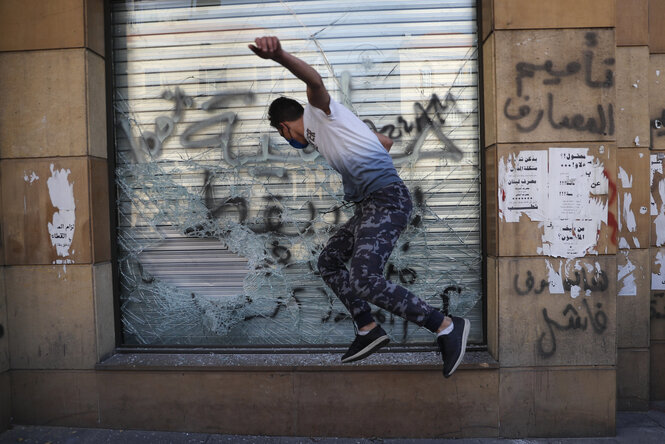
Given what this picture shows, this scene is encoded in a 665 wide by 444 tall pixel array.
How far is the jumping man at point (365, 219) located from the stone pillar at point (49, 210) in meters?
1.86

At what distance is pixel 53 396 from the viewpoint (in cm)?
383

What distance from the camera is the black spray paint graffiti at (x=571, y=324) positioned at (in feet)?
11.8

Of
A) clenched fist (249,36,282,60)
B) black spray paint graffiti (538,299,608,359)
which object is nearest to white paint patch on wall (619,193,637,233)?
black spray paint graffiti (538,299,608,359)

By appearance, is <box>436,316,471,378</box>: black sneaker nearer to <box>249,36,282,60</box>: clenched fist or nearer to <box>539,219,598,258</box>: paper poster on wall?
<box>539,219,598,258</box>: paper poster on wall

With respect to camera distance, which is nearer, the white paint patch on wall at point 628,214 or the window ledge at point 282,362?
the window ledge at point 282,362

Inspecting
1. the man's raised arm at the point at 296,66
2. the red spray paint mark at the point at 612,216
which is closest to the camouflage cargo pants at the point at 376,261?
the man's raised arm at the point at 296,66

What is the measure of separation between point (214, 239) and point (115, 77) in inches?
63.3

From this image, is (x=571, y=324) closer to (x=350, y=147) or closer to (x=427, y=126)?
(x=427, y=126)

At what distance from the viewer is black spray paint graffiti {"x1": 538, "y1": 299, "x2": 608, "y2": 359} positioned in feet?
11.8

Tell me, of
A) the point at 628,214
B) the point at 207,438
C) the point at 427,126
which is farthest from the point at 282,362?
the point at 628,214

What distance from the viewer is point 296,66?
2.48m

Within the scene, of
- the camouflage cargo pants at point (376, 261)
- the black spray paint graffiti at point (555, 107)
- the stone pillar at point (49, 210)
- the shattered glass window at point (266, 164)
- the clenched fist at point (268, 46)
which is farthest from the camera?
the shattered glass window at point (266, 164)

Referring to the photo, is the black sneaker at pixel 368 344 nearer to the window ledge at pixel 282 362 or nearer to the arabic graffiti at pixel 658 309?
the window ledge at pixel 282 362

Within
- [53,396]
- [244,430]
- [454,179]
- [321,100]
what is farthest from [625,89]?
[53,396]
